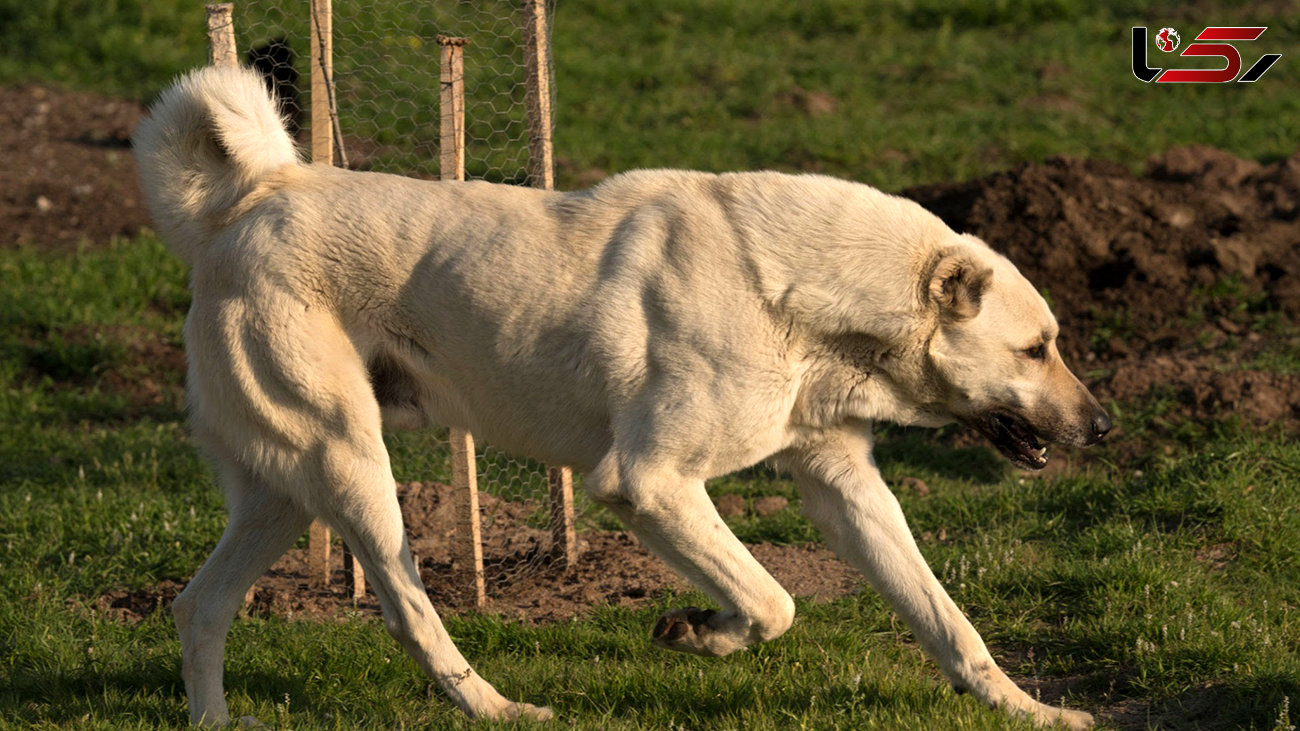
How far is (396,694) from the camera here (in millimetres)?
4871

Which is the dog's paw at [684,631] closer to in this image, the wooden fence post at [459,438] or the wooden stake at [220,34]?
the wooden fence post at [459,438]

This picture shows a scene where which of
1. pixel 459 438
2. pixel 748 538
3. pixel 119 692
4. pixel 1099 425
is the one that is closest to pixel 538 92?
pixel 459 438

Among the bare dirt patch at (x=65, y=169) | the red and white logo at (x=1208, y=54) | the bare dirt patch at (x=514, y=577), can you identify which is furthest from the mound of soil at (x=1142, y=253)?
the bare dirt patch at (x=65, y=169)

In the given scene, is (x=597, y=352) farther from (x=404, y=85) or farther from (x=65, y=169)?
(x=65, y=169)

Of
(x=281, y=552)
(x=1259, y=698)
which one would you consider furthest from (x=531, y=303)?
(x=1259, y=698)

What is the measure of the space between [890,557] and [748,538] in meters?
1.93

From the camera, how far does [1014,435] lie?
4.77 meters

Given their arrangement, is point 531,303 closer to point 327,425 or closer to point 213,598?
point 327,425

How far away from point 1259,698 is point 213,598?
139 inches

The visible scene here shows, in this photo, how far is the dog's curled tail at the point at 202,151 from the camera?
4.71 metres

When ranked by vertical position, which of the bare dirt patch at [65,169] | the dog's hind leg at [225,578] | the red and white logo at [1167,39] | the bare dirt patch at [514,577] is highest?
the red and white logo at [1167,39]

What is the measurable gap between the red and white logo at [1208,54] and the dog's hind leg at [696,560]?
35.5 ft

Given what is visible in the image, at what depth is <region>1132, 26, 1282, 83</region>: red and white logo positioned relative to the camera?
13.7 meters

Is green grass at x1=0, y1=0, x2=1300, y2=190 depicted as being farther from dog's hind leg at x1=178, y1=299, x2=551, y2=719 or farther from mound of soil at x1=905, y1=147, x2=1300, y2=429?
dog's hind leg at x1=178, y1=299, x2=551, y2=719
